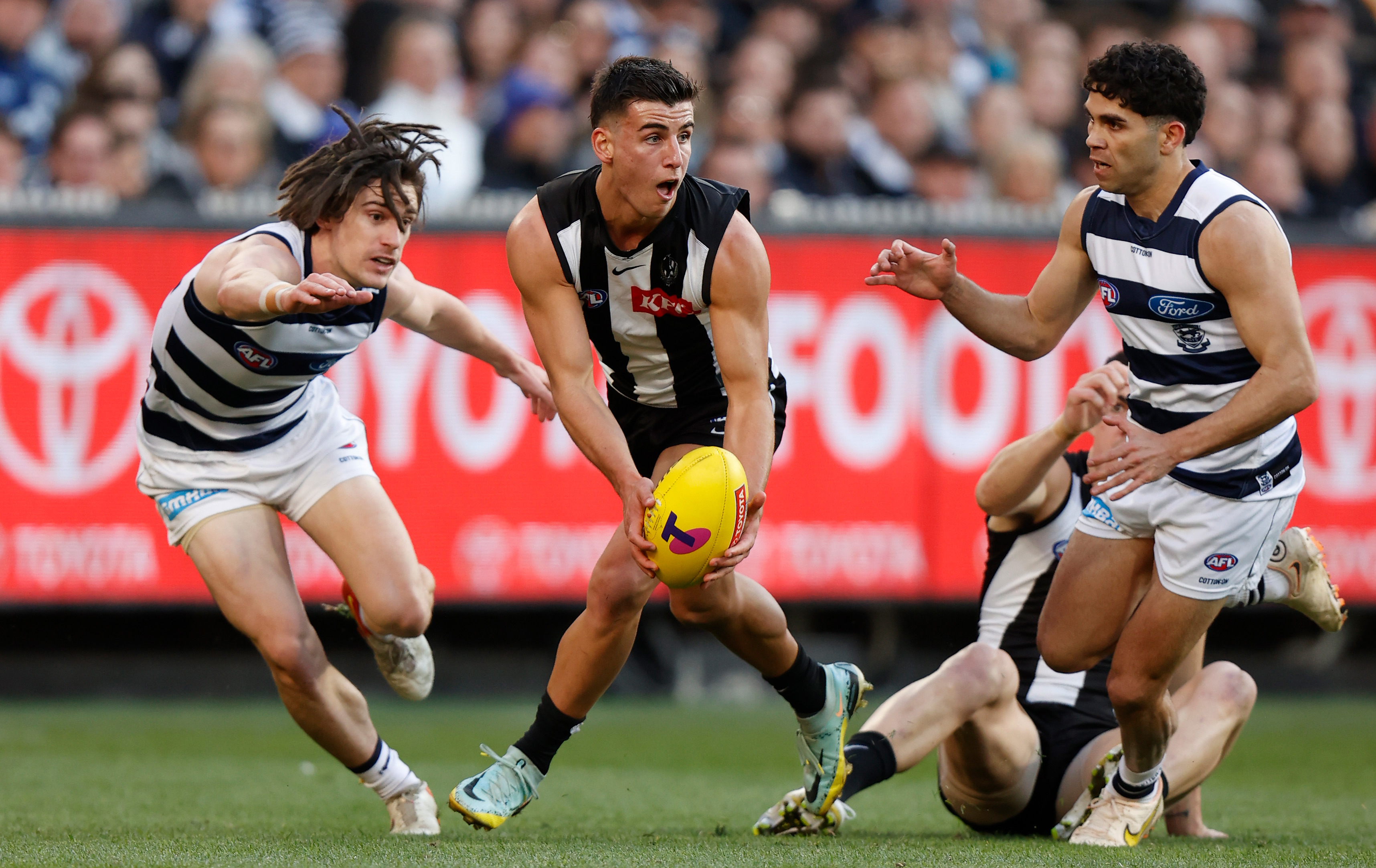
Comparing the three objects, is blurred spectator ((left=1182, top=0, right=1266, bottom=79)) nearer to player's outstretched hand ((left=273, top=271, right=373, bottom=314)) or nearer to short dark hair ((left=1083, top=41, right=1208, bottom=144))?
short dark hair ((left=1083, top=41, right=1208, bottom=144))

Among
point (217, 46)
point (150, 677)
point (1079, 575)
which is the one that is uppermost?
point (217, 46)

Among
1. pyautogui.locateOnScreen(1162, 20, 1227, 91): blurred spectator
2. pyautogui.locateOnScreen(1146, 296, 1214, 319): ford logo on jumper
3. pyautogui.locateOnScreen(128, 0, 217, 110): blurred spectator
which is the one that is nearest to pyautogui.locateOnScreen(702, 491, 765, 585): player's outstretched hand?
pyautogui.locateOnScreen(1146, 296, 1214, 319): ford logo on jumper

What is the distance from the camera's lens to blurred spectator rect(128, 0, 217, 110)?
9.93 meters

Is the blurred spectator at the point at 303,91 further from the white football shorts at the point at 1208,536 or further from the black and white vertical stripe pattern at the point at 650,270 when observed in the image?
the white football shorts at the point at 1208,536

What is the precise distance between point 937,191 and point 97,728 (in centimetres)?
607

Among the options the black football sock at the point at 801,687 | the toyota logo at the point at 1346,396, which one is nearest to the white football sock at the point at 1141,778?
the black football sock at the point at 801,687

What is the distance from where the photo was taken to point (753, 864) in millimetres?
4195

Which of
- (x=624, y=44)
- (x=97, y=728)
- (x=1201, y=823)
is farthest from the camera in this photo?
(x=624, y=44)

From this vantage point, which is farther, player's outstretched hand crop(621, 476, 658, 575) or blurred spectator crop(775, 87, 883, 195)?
blurred spectator crop(775, 87, 883, 195)

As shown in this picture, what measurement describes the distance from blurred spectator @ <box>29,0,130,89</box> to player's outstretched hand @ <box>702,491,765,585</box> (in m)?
6.94

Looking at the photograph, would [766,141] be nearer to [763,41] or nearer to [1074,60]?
[763,41]

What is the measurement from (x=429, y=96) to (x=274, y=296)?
5696 millimetres

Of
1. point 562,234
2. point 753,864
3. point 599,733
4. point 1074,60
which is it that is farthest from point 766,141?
point 753,864

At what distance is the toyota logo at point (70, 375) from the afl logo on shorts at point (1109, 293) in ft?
18.7
